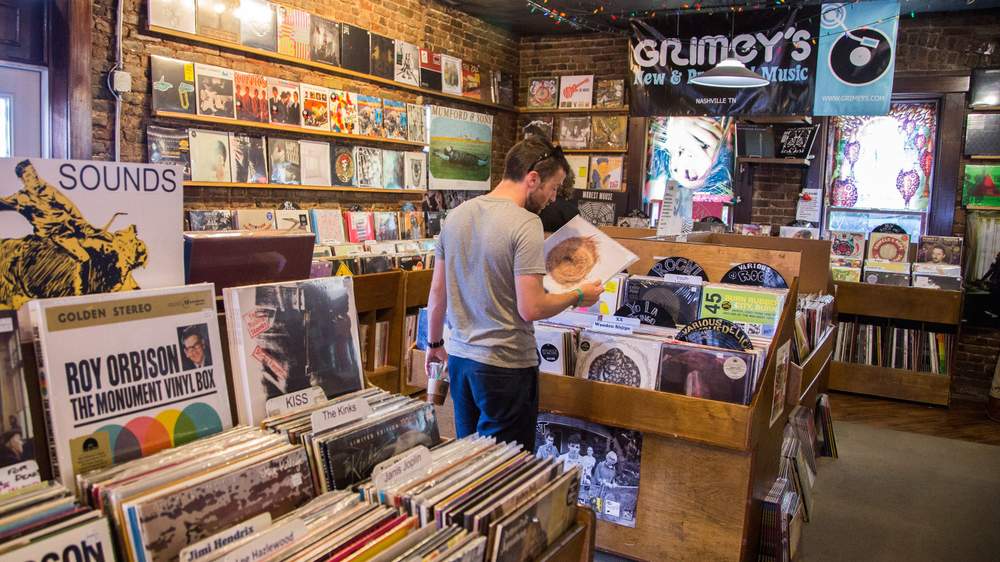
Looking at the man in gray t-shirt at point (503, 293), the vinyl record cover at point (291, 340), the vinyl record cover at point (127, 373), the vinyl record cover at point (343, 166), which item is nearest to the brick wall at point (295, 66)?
the vinyl record cover at point (343, 166)

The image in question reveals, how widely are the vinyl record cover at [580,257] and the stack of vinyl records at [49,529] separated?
164 centimetres

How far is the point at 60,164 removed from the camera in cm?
114

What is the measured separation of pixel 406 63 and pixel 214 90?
1.88 metres

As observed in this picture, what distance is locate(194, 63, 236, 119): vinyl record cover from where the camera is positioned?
169 inches

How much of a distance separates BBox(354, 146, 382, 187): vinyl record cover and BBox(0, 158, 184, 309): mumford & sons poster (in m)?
4.30

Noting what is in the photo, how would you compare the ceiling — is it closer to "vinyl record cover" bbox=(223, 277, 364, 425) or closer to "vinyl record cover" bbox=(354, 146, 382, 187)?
"vinyl record cover" bbox=(354, 146, 382, 187)

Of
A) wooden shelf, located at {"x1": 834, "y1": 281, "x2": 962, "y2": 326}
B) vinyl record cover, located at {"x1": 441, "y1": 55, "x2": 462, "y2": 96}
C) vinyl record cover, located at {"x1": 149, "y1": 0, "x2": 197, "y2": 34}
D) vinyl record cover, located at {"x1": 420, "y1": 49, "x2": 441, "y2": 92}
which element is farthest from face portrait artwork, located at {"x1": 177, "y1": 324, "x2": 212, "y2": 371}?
wooden shelf, located at {"x1": 834, "y1": 281, "x2": 962, "y2": 326}

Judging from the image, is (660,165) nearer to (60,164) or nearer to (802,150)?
(802,150)

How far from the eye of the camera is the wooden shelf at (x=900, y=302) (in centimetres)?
551

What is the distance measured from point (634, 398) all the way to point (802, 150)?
4.96 meters

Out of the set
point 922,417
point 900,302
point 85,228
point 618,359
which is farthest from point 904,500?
point 85,228

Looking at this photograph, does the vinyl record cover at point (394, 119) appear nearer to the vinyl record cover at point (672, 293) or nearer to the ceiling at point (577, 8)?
the ceiling at point (577, 8)

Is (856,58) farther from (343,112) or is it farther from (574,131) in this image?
(343,112)

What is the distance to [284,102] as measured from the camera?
4.85 m
